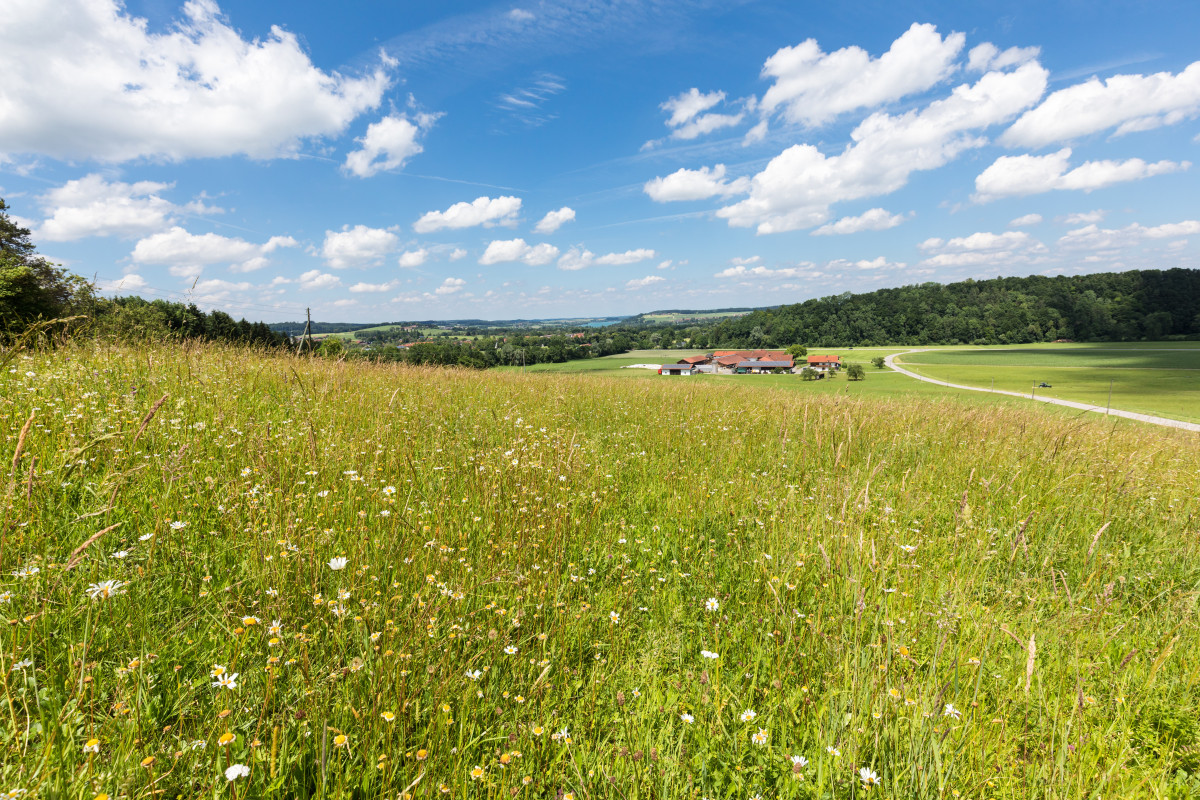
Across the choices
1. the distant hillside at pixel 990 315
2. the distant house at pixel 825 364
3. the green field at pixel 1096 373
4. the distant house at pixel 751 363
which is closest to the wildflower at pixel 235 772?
the green field at pixel 1096 373

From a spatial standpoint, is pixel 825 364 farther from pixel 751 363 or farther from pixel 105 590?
pixel 105 590

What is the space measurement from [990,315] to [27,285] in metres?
181

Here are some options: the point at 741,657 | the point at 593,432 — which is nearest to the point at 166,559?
the point at 741,657

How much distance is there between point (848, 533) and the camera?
3348 millimetres

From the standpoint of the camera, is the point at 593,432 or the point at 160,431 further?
the point at 593,432

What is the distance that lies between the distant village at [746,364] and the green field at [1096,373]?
55.4 feet

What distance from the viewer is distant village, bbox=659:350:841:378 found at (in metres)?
88.3

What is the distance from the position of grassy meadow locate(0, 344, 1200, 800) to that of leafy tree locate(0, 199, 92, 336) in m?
15.4

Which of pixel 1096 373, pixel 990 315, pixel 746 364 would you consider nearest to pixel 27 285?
pixel 746 364

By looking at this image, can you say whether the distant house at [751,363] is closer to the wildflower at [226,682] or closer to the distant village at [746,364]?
the distant village at [746,364]

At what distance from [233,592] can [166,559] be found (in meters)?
0.47

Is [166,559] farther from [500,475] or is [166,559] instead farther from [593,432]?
[593,432]

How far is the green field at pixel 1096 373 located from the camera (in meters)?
36.7

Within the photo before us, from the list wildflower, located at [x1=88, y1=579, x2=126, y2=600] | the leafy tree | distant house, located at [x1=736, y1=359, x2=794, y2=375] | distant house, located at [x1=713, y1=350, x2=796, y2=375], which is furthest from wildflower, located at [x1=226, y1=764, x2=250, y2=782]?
distant house, located at [x1=736, y1=359, x2=794, y2=375]
